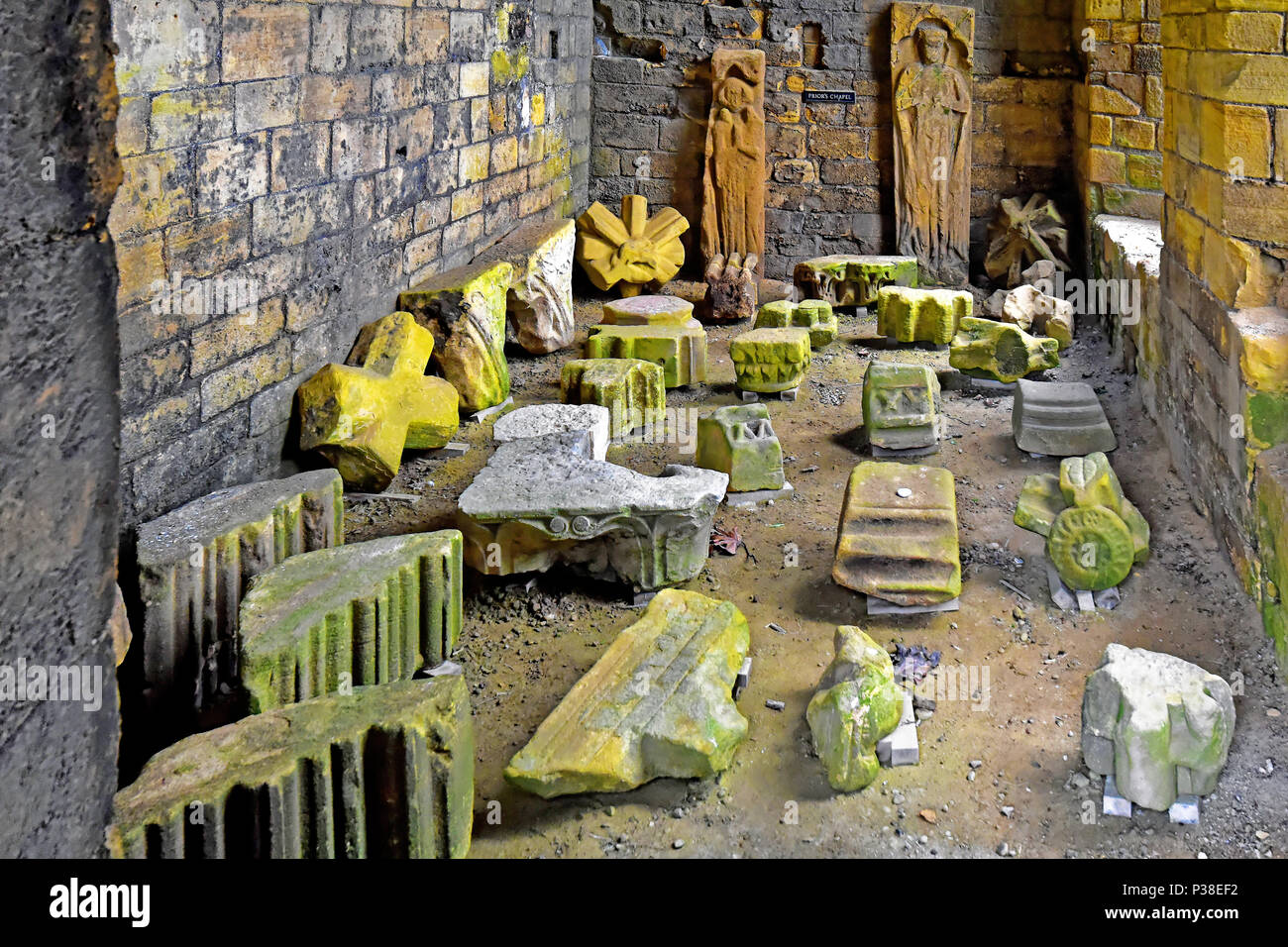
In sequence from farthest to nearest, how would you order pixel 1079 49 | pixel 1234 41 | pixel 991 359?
1. pixel 1079 49
2. pixel 991 359
3. pixel 1234 41

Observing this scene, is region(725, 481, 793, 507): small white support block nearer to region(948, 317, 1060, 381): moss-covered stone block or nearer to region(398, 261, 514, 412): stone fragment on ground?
region(398, 261, 514, 412): stone fragment on ground

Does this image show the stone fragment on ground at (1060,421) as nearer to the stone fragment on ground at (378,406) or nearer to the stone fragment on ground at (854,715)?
the stone fragment on ground at (854,715)

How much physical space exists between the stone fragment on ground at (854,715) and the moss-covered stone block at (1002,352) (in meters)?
3.60

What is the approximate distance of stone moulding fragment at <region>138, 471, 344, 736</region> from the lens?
3330 millimetres

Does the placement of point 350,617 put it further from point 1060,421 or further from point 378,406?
point 1060,421

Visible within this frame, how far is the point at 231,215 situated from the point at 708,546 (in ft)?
7.33

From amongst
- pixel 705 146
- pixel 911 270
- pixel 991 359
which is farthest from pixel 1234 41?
pixel 705 146

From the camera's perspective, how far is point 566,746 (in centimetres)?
305

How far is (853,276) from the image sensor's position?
8398 millimetres

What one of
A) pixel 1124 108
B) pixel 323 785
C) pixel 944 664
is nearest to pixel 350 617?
pixel 323 785

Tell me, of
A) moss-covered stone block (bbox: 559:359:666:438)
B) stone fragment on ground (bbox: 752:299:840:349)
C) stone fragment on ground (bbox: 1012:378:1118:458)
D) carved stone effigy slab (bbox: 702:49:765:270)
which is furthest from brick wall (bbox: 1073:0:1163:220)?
moss-covered stone block (bbox: 559:359:666:438)

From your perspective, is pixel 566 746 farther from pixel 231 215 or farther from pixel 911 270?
pixel 911 270

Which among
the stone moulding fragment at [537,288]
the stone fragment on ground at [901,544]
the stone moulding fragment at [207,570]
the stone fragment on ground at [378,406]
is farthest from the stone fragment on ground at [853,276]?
the stone moulding fragment at [207,570]

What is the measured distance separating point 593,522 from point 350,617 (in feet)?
3.38
